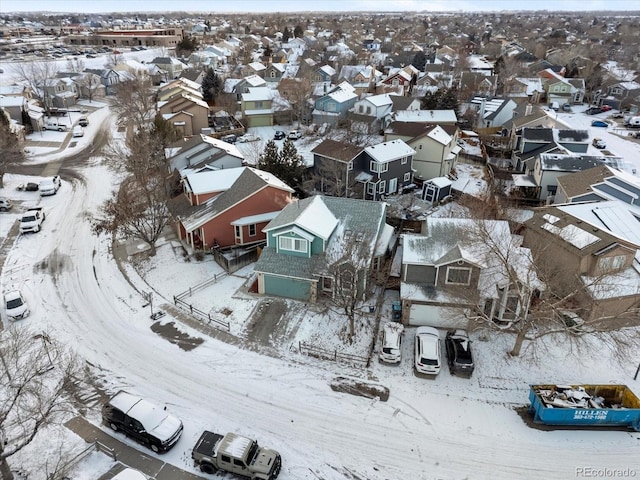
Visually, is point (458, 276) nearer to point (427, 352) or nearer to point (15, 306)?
point (427, 352)

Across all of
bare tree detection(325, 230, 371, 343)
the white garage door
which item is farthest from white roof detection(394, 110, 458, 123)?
the white garage door

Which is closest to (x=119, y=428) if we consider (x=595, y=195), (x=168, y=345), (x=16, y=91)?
(x=168, y=345)

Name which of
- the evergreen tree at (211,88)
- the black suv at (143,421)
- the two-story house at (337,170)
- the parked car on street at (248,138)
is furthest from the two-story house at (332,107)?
the black suv at (143,421)

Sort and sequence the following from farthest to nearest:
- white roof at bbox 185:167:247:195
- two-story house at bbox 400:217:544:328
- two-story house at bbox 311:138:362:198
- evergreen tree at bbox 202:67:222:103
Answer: evergreen tree at bbox 202:67:222:103 < two-story house at bbox 311:138:362:198 < white roof at bbox 185:167:247:195 < two-story house at bbox 400:217:544:328

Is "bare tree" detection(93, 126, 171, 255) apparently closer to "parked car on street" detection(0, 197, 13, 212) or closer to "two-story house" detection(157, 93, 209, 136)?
"parked car on street" detection(0, 197, 13, 212)

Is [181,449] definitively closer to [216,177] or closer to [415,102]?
[216,177]

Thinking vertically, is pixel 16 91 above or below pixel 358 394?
above

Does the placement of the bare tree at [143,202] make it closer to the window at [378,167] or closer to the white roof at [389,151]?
the window at [378,167]
